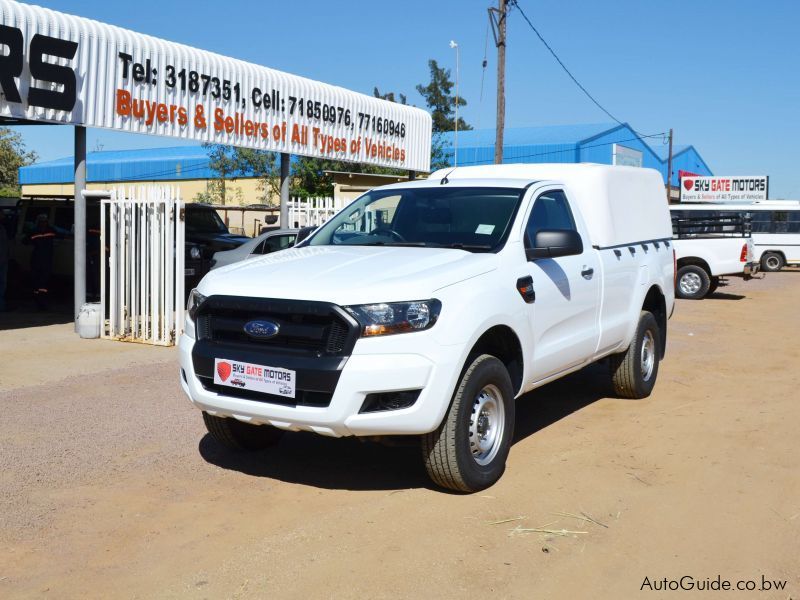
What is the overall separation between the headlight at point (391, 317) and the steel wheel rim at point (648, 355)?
3.99 meters

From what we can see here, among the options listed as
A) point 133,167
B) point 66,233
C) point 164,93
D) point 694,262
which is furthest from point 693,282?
point 133,167

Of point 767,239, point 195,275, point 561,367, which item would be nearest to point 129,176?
point 767,239

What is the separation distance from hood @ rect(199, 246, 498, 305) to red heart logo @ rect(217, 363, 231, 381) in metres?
0.42

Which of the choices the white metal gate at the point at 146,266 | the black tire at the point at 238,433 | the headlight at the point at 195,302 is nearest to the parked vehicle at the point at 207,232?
the white metal gate at the point at 146,266

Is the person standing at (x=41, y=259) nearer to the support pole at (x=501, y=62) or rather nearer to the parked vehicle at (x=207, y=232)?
the parked vehicle at (x=207, y=232)

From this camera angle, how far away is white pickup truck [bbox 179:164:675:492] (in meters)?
4.70

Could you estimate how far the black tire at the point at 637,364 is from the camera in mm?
7828

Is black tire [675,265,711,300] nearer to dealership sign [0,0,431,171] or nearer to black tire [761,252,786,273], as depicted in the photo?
dealership sign [0,0,431,171]

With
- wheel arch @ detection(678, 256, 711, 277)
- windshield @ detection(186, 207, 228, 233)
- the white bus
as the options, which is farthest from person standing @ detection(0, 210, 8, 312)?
the white bus

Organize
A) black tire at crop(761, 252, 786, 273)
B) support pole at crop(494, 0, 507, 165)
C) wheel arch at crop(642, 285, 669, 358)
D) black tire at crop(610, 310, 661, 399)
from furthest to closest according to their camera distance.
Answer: black tire at crop(761, 252, 786, 273), support pole at crop(494, 0, 507, 165), wheel arch at crop(642, 285, 669, 358), black tire at crop(610, 310, 661, 399)

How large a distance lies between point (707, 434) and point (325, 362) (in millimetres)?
3587

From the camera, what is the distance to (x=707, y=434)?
22.2ft

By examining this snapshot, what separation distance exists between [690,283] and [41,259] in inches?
570

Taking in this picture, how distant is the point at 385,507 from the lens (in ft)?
→ 16.3
